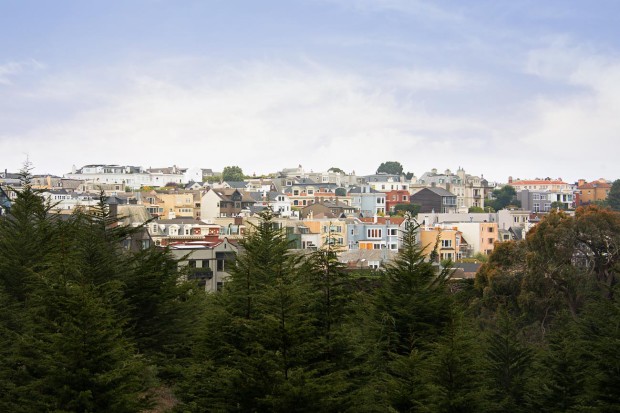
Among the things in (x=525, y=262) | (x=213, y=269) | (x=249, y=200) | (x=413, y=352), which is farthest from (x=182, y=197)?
(x=413, y=352)

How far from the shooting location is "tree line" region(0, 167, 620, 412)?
702 inches

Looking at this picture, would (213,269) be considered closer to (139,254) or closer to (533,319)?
(533,319)

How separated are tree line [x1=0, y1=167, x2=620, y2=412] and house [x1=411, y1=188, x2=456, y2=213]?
112m

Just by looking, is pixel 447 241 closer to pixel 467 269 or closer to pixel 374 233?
pixel 374 233

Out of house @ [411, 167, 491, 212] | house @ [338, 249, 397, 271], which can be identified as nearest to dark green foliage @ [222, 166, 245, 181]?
house @ [411, 167, 491, 212]

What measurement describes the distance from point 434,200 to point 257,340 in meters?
125

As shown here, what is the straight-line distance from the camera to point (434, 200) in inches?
5655

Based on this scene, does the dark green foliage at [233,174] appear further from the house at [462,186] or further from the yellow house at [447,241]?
the yellow house at [447,241]

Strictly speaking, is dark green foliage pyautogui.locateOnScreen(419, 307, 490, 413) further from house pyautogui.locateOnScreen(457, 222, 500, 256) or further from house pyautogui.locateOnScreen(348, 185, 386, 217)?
house pyautogui.locateOnScreen(348, 185, 386, 217)

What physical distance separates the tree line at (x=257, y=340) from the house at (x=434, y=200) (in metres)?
112

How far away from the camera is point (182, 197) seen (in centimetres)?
12769

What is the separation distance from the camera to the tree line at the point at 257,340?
17.8 metres

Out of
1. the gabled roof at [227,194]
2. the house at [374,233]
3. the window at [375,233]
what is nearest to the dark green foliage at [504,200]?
the gabled roof at [227,194]

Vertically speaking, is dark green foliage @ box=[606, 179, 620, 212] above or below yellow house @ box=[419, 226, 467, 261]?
above
